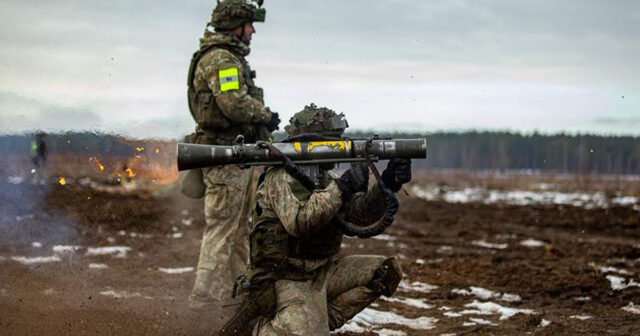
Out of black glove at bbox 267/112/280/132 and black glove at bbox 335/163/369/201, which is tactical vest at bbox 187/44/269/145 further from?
black glove at bbox 335/163/369/201

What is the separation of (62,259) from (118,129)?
1.87m

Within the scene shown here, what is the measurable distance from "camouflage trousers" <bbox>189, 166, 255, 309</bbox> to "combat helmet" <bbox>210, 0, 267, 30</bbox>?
51.9 inches

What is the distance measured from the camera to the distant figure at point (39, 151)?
30.4ft

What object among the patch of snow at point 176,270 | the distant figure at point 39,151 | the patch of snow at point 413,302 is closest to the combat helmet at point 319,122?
the patch of snow at point 413,302

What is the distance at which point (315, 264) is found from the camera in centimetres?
582

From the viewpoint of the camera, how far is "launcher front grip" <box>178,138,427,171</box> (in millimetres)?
5590

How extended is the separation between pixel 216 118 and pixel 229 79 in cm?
39

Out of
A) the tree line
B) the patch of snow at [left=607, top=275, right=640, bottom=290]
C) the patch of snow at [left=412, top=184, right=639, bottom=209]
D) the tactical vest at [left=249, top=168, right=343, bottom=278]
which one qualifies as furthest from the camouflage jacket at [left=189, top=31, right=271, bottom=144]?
the tree line

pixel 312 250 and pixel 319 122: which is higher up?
pixel 319 122

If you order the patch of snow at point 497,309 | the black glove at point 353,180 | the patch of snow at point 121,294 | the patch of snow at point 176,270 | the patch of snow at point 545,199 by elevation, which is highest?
the black glove at point 353,180

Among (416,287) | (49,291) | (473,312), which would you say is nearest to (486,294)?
(416,287)

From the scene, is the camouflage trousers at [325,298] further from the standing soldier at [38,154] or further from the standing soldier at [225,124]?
the standing soldier at [38,154]

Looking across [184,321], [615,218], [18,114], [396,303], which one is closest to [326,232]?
[184,321]

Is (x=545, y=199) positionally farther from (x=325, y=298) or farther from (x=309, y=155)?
(x=309, y=155)
